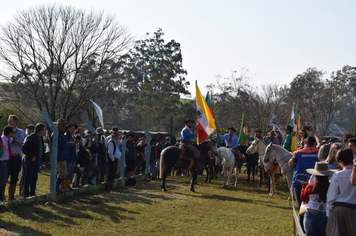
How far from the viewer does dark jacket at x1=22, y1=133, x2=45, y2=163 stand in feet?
33.7

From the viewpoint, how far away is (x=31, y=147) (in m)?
10.4

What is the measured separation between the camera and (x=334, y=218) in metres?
5.45

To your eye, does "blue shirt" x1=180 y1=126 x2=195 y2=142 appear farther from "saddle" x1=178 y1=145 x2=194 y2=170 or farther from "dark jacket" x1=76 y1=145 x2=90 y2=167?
"dark jacket" x1=76 y1=145 x2=90 y2=167

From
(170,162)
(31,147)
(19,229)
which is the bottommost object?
(19,229)

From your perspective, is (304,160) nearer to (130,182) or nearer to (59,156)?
(59,156)

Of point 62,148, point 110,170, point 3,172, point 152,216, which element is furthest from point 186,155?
point 3,172

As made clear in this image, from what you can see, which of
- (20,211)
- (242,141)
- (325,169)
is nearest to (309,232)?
(325,169)

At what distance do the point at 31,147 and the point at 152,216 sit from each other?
3225 millimetres

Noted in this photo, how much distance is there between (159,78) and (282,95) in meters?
23.0

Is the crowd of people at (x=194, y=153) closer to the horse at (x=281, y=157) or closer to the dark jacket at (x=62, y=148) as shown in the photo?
the dark jacket at (x=62, y=148)

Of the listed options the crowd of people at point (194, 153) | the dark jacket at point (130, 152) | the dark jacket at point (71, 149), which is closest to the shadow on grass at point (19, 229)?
the crowd of people at point (194, 153)

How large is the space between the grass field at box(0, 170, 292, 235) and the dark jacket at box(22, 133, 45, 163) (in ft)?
3.86

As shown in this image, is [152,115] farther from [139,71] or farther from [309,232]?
[309,232]

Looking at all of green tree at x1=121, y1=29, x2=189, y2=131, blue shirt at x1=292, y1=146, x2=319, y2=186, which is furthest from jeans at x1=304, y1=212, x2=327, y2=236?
green tree at x1=121, y1=29, x2=189, y2=131
